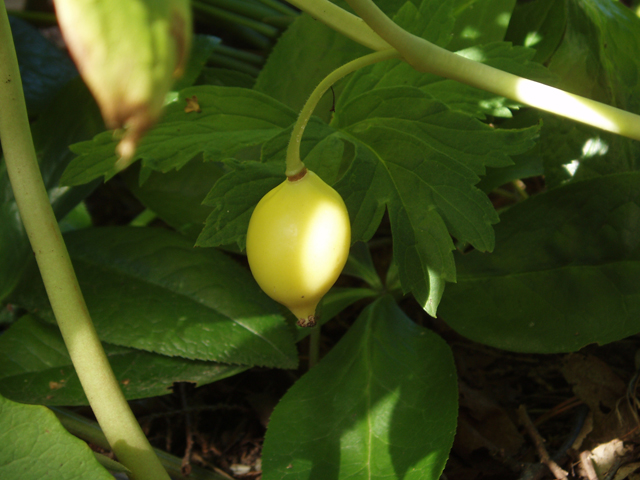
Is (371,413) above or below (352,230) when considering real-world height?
below

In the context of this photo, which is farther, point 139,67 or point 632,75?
point 632,75

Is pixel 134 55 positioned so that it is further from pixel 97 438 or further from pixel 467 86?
pixel 97 438

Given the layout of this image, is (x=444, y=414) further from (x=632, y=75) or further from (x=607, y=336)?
(x=632, y=75)

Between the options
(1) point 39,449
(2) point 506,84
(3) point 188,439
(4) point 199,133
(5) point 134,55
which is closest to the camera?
(5) point 134,55

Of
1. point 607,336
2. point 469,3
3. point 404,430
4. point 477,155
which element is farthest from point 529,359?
point 469,3

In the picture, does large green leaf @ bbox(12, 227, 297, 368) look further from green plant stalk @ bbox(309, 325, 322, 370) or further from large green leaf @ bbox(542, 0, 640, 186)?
large green leaf @ bbox(542, 0, 640, 186)

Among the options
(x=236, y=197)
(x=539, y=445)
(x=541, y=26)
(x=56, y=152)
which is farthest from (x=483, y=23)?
(x=56, y=152)

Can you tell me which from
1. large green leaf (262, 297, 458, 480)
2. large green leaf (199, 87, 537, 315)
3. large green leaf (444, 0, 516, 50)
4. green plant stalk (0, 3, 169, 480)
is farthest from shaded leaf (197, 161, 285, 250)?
large green leaf (444, 0, 516, 50)
